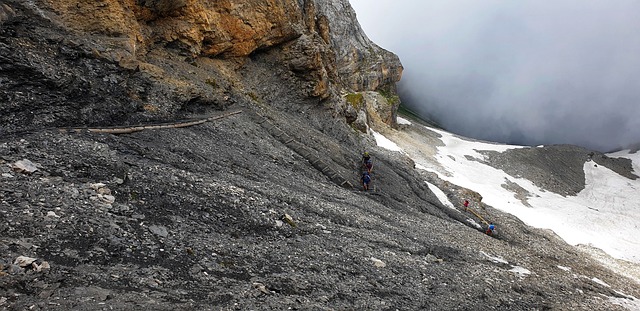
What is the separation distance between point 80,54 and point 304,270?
17.7 metres

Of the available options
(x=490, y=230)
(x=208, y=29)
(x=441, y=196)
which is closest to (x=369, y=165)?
(x=441, y=196)

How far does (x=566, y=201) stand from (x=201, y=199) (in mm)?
65233

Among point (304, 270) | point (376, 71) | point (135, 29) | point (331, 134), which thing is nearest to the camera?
point (304, 270)

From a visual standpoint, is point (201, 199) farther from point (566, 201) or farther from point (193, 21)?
point (566, 201)

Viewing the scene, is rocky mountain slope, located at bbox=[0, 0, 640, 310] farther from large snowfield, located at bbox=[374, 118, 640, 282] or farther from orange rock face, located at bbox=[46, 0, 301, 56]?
large snowfield, located at bbox=[374, 118, 640, 282]

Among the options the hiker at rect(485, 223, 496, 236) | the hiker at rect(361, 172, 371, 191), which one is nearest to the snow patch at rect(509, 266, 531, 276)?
the hiker at rect(485, 223, 496, 236)

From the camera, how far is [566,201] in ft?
201

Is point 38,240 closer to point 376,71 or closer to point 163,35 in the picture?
point 163,35

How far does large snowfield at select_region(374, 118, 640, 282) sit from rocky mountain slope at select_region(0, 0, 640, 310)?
30.9ft

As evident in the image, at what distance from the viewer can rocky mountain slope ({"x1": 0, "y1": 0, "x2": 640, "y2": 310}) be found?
9914 millimetres

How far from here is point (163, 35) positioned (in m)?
29.0

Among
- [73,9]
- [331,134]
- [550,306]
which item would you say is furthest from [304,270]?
[331,134]

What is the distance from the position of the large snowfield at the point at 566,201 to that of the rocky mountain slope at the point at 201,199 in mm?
9424

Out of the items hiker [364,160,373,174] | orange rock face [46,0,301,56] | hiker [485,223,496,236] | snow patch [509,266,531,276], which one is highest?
orange rock face [46,0,301,56]
